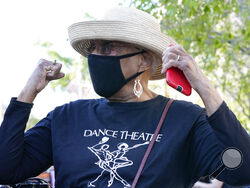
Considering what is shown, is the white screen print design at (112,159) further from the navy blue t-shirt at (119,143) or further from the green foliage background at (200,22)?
the green foliage background at (200,22)

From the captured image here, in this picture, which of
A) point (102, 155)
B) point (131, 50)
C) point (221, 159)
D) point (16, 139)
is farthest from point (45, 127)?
point (221, 159)

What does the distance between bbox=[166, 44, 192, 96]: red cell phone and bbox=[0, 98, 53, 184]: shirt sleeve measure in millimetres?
987

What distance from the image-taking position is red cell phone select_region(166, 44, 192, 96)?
8.81ft

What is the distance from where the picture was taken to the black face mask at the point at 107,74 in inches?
121

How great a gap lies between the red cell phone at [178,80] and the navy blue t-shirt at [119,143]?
24 centimetres

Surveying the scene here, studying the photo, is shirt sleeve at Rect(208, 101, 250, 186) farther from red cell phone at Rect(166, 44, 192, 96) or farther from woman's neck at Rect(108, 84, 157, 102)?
woman's neck at Rect(108, 84, 157, 102)

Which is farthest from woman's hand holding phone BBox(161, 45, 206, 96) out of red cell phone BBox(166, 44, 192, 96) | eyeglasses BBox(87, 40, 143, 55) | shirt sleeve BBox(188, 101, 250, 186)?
eyeglasses BBox(87, 40, 143, 55)

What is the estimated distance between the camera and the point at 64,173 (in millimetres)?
2912

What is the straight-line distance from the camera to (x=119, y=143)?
9.39 ft

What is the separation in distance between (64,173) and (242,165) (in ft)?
3.68

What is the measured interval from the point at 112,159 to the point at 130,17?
1.02 m

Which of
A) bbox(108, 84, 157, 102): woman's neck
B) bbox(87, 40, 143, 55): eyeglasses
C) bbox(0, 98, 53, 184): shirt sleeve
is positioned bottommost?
bbox(0, 98, 53, 184): shirt sleeve

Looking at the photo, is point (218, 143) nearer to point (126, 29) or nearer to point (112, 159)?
point (112, 159)

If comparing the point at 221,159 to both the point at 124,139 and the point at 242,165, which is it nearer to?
the point at 242,165
